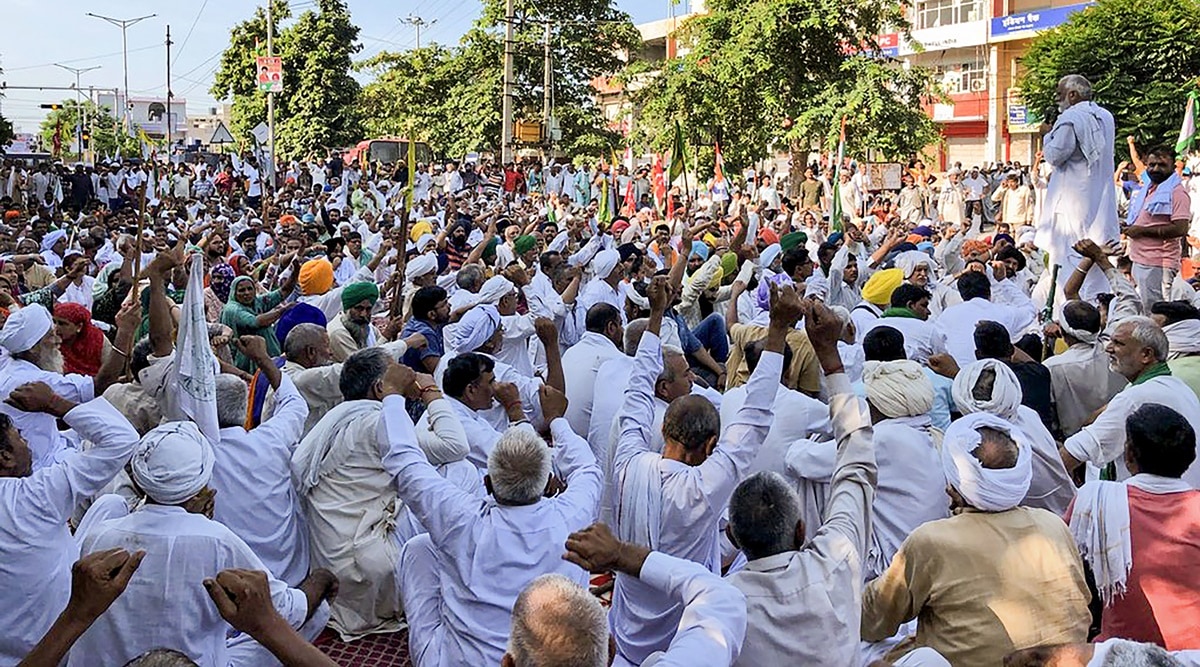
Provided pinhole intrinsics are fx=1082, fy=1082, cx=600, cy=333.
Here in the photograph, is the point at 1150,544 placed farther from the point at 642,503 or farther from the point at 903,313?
the point at 903,313

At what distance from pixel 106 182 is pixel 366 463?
2125 cm

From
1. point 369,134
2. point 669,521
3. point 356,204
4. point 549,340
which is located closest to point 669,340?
point 549,340

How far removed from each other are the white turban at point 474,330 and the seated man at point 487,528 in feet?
7.45

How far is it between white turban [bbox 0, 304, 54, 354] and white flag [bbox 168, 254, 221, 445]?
1.39 metres

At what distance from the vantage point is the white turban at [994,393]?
411cm

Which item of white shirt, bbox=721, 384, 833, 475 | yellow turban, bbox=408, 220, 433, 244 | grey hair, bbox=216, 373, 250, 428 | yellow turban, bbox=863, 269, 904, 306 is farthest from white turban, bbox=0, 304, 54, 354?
yellow turban, bbox=408, 220, 433, 244

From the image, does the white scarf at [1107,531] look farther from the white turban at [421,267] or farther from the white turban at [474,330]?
the white turban at [421,267]

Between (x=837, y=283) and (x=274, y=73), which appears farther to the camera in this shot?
(x=274, y=73)

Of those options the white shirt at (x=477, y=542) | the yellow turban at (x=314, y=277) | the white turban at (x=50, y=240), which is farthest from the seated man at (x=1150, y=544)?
the white turban at (x=50, y=240)

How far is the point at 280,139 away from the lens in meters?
40.1

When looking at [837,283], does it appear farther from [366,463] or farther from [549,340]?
[366,463]

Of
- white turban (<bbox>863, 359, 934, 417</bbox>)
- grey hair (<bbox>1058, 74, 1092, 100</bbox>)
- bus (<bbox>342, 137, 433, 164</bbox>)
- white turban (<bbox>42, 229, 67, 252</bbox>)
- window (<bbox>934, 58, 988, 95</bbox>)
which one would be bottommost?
white turban (<bbox>863, 359, 934, 417</bbox>)

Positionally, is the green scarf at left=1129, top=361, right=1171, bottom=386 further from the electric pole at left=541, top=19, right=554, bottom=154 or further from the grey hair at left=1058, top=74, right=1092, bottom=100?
the electric pole at left=541, top=19, right=554, bottom=154

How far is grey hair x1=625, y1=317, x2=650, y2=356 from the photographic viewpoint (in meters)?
6.03
